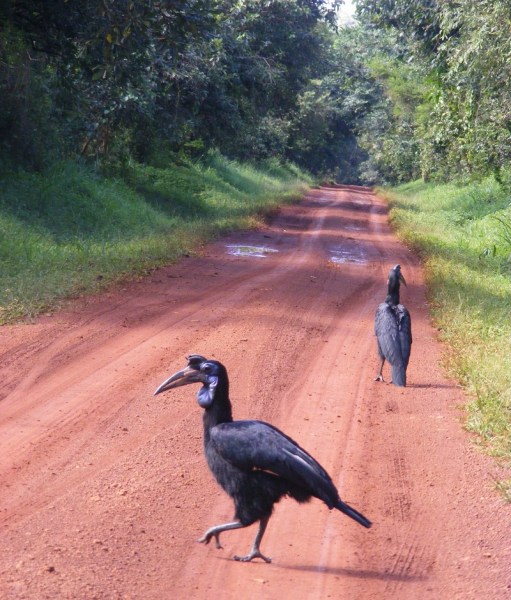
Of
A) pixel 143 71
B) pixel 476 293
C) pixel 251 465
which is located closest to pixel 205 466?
pixel 251 465

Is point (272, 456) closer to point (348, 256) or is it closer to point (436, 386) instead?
point (436, 386)

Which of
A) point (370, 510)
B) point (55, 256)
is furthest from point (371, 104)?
point (370, 510)

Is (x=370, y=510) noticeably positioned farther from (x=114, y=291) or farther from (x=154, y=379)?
(x=114, y=291)

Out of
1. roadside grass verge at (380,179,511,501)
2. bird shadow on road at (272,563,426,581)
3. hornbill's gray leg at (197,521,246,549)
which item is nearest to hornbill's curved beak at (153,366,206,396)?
hornbill's gray leg at (197,521,246,549)

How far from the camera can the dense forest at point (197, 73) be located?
14086 millimetres

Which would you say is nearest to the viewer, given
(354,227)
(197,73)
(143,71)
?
(143,71)

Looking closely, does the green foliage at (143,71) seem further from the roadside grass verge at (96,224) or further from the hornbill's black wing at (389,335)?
the hornbill's black wing at (389,335)

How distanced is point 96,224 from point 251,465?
13.6 m

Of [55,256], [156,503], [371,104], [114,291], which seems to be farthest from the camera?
[371,104]

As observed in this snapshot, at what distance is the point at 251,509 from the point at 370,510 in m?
1.12

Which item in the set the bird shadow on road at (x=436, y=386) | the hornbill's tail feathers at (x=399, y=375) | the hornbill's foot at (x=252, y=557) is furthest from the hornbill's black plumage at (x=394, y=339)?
the hornbill's foot at (x=252, y=557)

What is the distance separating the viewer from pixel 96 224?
56.5 ft

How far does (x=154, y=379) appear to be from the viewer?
7.46 meters

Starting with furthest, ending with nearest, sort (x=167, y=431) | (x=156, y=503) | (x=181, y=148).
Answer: (x=181, y=148), (x=167, y=431), (x=156, y=503)
